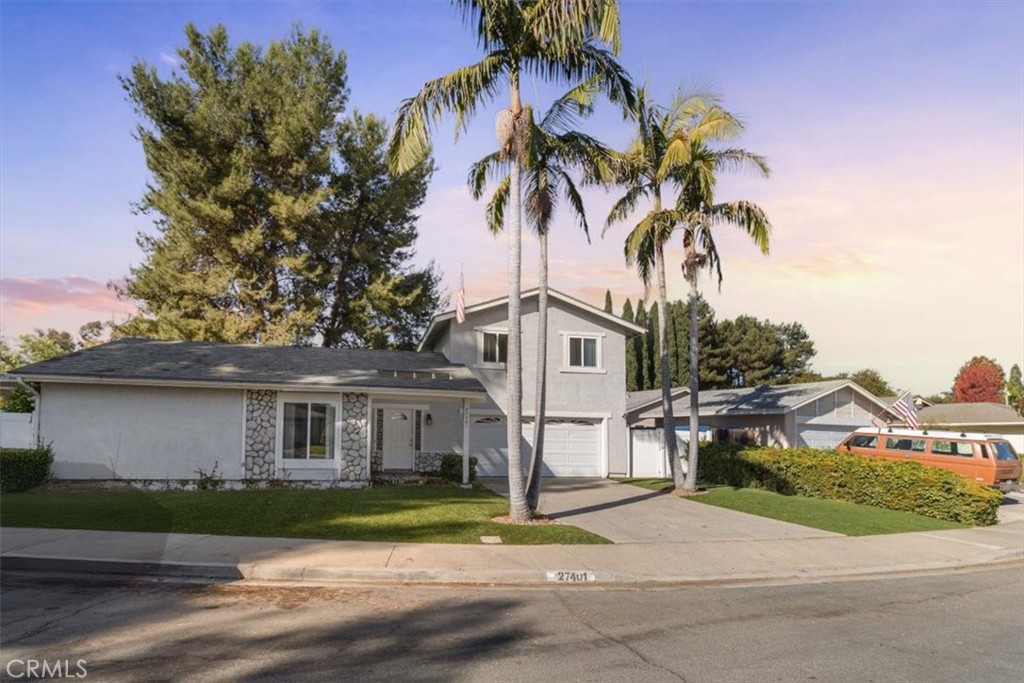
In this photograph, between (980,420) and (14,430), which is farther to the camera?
(980,420)

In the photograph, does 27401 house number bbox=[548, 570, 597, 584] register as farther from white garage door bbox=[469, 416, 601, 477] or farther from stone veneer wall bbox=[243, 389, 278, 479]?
white garage door bbox=[469, 416, 601, 477]

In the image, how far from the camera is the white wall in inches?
734

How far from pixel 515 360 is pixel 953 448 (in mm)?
16406

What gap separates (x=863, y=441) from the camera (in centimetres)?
2573

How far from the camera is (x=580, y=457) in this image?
27.3m

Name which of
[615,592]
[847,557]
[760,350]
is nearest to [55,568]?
[615,592]

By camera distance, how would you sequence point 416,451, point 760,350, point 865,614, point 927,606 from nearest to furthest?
point 865,614, point 927,606, point 416,451, point 760,350

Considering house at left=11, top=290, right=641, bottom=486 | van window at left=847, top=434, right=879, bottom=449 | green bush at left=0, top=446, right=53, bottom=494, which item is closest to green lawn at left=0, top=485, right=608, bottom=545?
green bush at left=0, top=446, right=53, bottom=494

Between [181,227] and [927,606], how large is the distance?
101ft

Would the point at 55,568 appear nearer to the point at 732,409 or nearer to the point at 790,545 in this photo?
the point at 790,545

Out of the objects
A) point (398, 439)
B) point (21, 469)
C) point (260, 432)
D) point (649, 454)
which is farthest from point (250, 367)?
point (649, 454)

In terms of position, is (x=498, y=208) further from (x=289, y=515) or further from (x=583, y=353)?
(x=583, y=353)

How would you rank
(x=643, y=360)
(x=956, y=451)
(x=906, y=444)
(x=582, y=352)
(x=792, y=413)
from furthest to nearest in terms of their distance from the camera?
(x=643, y=360), (x=792, y=413), (x=582, y=352), (x=906, y=444), (x=956, y=451)

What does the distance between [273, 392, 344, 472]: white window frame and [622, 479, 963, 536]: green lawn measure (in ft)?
32.3
